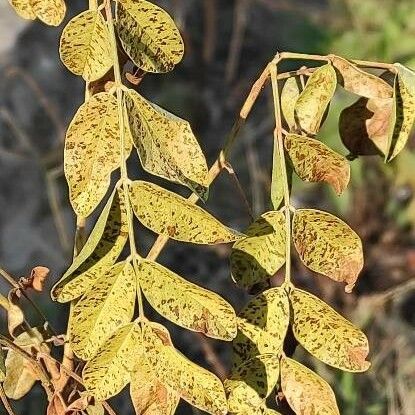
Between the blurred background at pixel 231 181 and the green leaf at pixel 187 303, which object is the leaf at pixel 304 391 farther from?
the blurred background at pixel 231 181

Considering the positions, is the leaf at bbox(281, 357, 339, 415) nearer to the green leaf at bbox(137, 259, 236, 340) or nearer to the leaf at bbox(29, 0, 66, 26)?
the green leaf at bbox(137, 259, 236, 340)

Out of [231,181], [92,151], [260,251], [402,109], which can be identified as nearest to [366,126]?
[402,109]

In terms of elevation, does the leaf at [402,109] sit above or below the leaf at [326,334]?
above

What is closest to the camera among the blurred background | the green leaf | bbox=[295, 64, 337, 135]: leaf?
the green leaf

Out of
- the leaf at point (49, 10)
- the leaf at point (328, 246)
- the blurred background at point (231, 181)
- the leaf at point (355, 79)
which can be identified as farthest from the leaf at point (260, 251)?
the blurred background at point (231, 181)

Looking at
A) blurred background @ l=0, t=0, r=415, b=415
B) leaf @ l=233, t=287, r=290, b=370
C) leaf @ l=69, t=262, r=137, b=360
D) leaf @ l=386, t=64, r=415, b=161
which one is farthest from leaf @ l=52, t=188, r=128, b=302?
blurred background @ l=0, t=0, r=415, b=415

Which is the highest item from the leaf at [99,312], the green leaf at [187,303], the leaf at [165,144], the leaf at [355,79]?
the leaf at [355,79]

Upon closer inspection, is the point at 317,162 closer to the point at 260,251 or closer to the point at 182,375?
the point at 260,251
